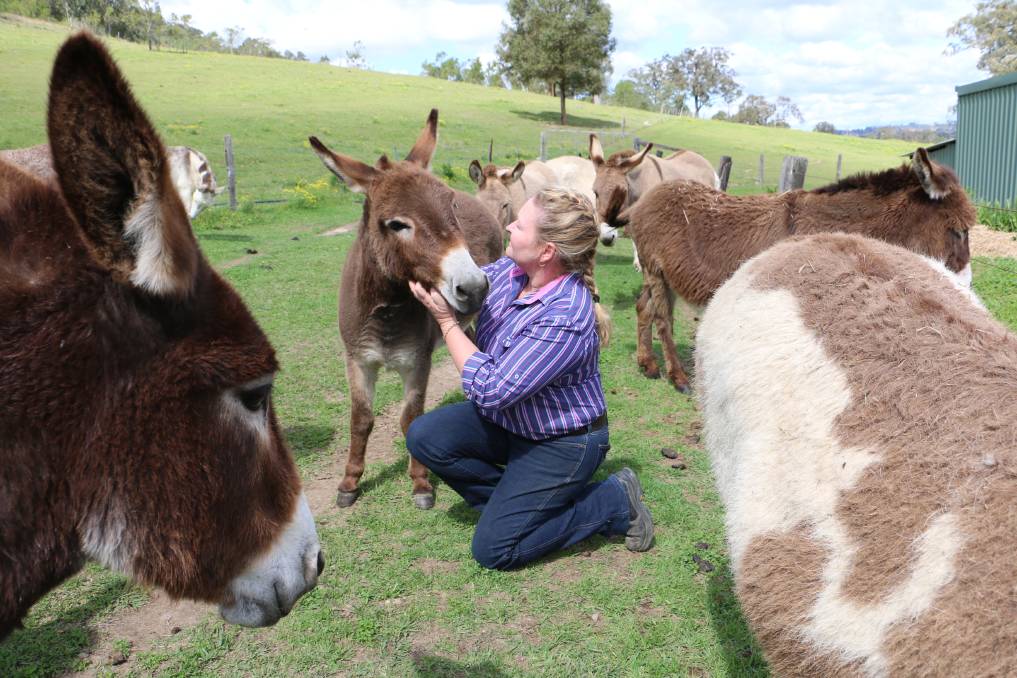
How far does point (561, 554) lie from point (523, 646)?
82cm

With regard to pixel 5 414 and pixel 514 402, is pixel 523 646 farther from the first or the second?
pixel 5 414

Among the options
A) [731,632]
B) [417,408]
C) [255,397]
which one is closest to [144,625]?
[417,408]

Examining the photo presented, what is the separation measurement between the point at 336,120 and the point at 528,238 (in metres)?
34.9

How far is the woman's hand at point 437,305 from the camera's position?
3.54m

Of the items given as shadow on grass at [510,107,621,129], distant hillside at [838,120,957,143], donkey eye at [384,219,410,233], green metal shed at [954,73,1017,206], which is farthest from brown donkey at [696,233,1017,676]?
distant hillside at [838,120,957,143]

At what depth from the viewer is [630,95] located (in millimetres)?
99750

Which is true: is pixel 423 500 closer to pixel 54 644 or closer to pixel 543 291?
pixel 543 291

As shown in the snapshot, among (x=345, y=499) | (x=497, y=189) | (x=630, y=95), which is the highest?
(x=630, y=95)

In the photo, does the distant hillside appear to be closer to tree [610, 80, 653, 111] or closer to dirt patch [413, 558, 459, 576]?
tree [610, 80, 653, 111]

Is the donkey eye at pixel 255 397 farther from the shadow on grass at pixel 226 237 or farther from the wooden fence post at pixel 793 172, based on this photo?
the shadow on grass at pixel 226 237

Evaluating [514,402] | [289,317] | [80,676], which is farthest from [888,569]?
[289,317]

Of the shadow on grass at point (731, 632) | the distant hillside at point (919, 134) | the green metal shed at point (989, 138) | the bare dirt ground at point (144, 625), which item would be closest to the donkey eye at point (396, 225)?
the bare dirt ground at point (144, 625)

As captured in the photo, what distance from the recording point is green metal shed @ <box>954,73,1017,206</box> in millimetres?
15898

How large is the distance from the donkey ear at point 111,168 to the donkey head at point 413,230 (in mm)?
2373
